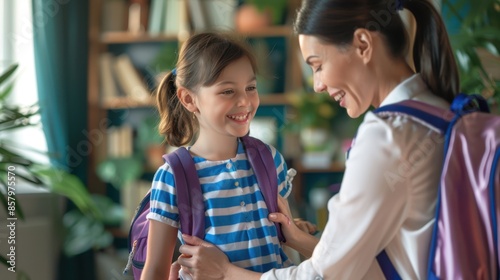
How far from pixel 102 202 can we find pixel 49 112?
26.3 inches

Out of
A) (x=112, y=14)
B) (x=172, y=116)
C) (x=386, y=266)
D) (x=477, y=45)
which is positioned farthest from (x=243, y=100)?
(x=112, y=14)

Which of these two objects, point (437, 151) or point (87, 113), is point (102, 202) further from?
point (437, 151)

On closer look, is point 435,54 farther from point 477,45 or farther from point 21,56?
point 21,56

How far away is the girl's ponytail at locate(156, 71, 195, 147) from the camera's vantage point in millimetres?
1671

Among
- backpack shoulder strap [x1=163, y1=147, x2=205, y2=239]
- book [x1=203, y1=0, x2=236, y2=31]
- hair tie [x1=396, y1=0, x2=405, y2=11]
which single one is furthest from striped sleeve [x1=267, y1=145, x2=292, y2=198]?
book [x1=203, y1=0, x2=236, y2=31]

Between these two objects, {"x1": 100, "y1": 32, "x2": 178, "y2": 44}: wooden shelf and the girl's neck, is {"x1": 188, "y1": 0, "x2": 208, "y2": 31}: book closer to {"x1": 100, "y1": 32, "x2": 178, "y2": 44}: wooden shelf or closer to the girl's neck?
{"x1": 100, "y1": 32, "x2": 178, "y2": 44}: wooden shelf

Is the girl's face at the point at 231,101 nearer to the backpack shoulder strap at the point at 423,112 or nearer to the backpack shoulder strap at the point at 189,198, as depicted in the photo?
the backpack shoulder strap at the point at 189,198

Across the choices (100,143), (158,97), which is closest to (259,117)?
(100,143)

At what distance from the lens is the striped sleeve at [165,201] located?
4.85 ft

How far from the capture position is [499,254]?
1.21m

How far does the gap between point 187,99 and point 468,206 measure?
67cm

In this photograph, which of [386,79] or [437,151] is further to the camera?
[386,79]

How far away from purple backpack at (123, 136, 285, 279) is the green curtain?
2.95 m

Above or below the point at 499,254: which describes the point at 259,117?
below
